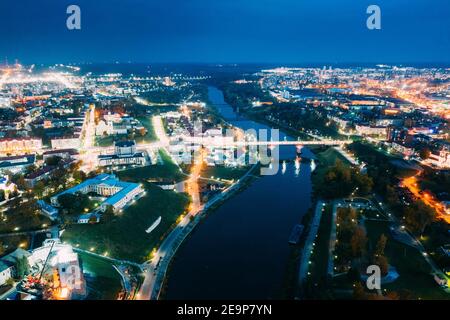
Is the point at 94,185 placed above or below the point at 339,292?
above

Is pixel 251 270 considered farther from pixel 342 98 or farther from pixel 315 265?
pixel 342 98

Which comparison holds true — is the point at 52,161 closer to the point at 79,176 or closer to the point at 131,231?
the point at 79,176

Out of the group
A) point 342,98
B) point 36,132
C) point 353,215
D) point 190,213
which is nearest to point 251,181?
point 190,213

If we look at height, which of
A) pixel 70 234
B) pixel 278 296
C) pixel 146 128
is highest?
pixel 146 128

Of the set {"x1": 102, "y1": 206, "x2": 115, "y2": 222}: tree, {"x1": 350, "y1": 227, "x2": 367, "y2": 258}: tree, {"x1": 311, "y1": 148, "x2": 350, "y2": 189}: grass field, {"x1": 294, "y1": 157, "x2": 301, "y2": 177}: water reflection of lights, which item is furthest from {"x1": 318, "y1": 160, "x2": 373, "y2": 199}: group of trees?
{"x1": 102, "y1": 206, "x2": 115, "y2": 222}: tree

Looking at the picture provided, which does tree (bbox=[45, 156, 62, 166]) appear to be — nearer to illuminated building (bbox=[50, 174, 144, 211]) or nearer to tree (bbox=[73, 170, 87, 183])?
tree (bbox=[73, 170, 87, 183])

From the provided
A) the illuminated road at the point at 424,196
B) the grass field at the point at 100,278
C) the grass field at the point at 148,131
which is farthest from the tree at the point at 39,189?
the illuminated road at the point at 424,196
